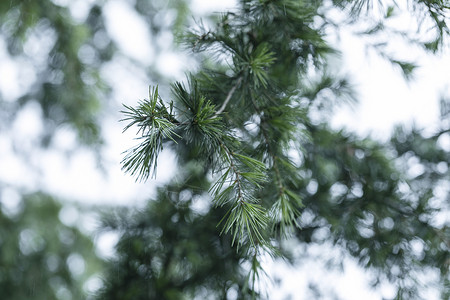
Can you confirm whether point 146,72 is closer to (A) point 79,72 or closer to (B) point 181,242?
(A) point 79,72

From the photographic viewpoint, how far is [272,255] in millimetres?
582

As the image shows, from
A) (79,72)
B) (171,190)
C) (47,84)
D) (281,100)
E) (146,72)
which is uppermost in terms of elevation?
(281,100)

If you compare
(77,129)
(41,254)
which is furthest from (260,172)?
(41,254)

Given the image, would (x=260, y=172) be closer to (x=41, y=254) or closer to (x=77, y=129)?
(x=77, y=129)

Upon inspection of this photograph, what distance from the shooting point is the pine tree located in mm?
547

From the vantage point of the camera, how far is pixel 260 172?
1.72 ft

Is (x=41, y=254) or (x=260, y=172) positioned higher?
(x=260, y=172)

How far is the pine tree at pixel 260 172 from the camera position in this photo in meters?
0.55

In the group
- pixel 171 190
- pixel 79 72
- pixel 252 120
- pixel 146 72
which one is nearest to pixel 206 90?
pixel 252 120

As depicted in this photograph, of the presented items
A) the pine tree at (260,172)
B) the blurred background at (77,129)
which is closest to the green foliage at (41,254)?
the blurred background at (77,129)

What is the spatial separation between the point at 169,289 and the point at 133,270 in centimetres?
9

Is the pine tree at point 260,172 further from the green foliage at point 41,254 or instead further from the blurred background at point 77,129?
the green foliage at point 41,254

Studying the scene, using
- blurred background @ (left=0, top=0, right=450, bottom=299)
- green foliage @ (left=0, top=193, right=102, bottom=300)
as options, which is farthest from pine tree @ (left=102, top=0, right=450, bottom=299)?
green foliage @ (left=0, top=193, right=102, bottom=300)

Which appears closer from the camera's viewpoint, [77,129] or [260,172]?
[260,172]
